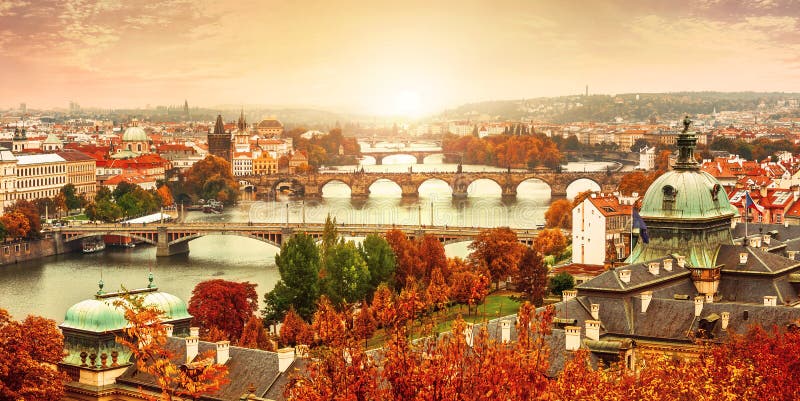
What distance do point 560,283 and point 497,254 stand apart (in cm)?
588

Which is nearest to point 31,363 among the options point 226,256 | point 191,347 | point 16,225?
point 191,347

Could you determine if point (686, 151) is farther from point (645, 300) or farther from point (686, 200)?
point (645, 300)

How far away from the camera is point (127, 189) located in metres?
78.7

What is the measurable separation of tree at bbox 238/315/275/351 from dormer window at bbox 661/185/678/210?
9.54 m

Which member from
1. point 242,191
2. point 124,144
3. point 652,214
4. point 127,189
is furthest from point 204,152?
point 652,214

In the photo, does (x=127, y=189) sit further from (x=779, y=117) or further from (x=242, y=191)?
(x=779, y=117)

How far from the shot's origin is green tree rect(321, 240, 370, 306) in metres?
36.1

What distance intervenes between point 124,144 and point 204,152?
24.5ft

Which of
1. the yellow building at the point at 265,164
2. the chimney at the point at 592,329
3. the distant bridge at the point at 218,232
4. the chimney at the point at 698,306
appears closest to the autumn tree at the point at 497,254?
the distant bridge at the point at 218,232

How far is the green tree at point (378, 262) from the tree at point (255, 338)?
795cm

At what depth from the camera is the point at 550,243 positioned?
48688 mm

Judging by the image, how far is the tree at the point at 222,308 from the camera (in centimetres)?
3269

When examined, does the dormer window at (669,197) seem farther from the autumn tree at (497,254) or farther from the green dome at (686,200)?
the autumn tree at (497,254)

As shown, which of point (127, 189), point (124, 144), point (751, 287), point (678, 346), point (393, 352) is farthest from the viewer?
point (124, 144)
